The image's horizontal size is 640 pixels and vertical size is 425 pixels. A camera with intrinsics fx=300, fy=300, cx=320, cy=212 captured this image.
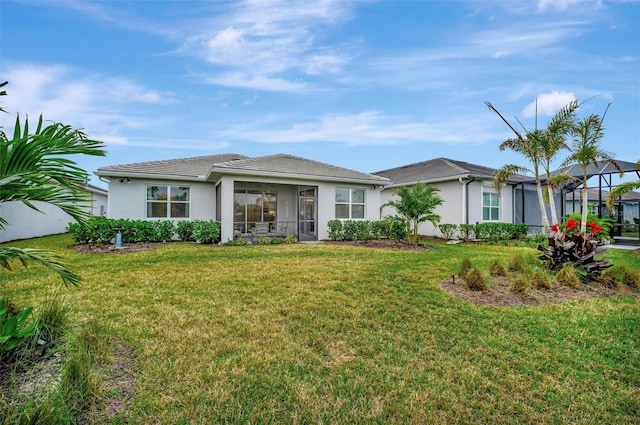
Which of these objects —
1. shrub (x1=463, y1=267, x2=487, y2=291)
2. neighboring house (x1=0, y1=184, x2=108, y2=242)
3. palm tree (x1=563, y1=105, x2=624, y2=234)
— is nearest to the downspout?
palm tree (x1=563, y1=105, x2=624, y2=234)

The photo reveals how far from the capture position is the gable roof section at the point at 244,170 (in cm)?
1325

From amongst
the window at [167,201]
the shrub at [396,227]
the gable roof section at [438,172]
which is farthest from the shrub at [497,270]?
the window at [167,201]

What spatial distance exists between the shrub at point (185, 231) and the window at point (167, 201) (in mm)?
957

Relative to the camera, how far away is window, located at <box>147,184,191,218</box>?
Answer: 14477mm

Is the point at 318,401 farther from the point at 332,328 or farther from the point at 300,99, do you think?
the point at 300,99

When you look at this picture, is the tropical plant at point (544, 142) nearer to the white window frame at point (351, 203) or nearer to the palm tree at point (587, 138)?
the palm tree at point (587, 138)

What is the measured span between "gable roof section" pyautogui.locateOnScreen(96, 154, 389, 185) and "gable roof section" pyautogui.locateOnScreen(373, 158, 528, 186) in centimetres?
385

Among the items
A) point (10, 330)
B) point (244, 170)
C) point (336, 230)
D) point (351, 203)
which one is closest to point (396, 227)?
point (336, 230)

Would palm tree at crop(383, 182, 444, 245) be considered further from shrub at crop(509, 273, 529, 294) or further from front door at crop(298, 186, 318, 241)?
shrub at crop(509, 273, 529, 294)

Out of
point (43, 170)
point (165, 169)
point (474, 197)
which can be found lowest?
point (43, 170)

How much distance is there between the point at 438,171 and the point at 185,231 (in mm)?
14916

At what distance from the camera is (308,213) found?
17172 mm

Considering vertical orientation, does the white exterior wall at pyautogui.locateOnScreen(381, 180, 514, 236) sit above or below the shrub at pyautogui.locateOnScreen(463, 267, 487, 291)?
above

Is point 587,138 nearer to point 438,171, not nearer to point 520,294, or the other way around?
point 520,294
